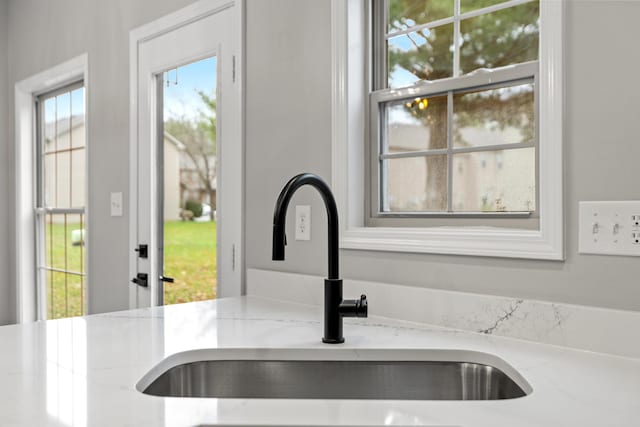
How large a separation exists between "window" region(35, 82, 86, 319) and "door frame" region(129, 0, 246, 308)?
2.26ft

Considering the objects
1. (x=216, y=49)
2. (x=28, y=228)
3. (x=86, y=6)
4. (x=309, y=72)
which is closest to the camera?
(x=309, y=72)

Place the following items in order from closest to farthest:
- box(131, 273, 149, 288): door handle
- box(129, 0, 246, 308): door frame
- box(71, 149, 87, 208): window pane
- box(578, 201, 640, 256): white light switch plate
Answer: box(578, 201, 640, 256): white light switch plate
box(129, 0, 246, 308): door frame
box(131, 273, 149, 288): door handle
box(71, 149, 87, 208): window pane

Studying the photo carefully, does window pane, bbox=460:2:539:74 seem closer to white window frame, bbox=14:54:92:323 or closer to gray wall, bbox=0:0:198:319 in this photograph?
gray wall, bbox=0:0:198:319

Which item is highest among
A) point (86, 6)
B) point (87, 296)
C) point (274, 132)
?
point (86, 6)

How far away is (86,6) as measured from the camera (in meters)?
3.03

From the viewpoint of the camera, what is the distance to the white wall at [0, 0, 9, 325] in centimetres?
382

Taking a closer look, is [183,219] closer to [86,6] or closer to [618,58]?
[86,6]

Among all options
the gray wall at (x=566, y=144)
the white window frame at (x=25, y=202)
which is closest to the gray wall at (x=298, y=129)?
the gray wall at (x=566, y=144)

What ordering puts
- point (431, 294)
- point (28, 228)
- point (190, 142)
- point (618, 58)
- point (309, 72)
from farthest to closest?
point (28, 228)
point (190, 142)
point (309, 72)
point (431, 294)
point (618, 58)

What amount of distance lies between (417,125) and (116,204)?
5.75 feet

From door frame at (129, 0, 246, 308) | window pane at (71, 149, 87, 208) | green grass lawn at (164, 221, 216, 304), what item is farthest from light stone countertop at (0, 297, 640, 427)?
window pane at (71, 149, 87, 208)

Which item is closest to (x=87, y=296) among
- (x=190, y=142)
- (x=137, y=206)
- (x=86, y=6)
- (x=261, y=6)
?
(x=137, y=206)

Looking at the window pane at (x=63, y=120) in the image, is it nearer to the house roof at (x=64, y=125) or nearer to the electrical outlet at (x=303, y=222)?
the house roof at (x=64, y=125)

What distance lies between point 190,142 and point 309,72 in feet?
2.69
